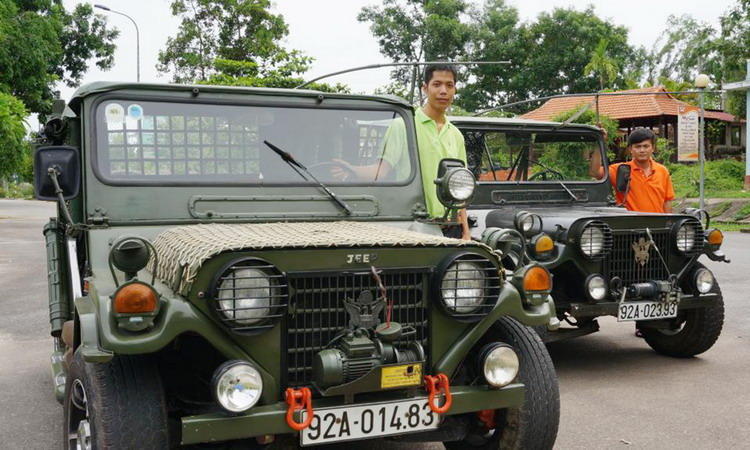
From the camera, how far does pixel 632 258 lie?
5902mm

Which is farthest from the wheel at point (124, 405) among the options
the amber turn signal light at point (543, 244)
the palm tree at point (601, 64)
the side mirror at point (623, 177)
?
the palm tree at point (601, 64)

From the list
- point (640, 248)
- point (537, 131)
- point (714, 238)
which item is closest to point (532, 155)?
point (537, 131)

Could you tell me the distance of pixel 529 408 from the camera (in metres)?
3.41

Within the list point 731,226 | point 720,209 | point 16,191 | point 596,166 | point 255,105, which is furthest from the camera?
point 16,191

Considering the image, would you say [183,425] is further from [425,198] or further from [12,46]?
[12,46]

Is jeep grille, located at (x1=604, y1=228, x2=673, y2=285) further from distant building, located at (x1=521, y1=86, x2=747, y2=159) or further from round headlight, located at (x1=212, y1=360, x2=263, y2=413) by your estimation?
distant building, located at (x1=521, y1=86, x2=747, y2=159)

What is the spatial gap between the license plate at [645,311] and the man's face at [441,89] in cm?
193

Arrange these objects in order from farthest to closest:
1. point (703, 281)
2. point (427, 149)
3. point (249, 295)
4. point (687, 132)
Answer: point (687, 132), point (703, 281), point (427, 149), point (249, 295)

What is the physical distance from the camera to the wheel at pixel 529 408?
3408mm

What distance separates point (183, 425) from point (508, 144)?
492 cm

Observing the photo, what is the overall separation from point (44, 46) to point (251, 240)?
23.8m

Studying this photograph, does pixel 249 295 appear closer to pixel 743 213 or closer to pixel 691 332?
pixel 691 332

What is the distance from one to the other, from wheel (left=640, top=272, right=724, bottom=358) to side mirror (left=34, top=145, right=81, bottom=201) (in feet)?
15.1

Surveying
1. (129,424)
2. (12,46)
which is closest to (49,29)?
(12,46)
